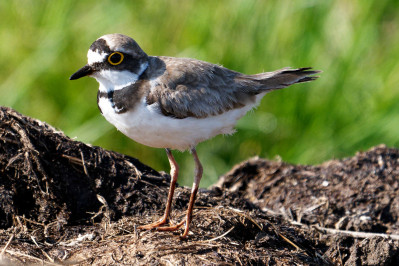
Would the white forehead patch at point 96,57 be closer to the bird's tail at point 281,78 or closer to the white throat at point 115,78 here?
the white throat at point 115,78

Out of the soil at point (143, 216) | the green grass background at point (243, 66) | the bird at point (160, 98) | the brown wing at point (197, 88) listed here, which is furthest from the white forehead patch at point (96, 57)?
the green grass background at point (243, 66)

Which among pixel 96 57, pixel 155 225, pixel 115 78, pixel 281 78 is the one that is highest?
pixel 281 78

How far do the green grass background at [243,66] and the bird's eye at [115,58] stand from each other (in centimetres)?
361

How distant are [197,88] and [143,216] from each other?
1.14 m

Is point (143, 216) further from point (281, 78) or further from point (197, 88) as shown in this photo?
point (281, 78)

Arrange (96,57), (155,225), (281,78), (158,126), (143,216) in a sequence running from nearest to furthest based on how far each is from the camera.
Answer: (158,126) → (96,57) → (155,225) → (143,216) → (281,78)

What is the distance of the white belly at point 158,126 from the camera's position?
4.54 m

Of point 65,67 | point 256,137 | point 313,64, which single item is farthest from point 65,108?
point 313,64

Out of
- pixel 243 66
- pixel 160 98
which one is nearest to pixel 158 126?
pixel 160 98

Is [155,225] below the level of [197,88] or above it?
below

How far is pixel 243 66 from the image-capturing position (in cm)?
858

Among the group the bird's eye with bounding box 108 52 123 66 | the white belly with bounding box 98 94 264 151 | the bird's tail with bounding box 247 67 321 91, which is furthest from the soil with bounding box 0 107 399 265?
the bird's tail with bounding box 247 67 321 91

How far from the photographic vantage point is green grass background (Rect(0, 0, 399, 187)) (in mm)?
8430

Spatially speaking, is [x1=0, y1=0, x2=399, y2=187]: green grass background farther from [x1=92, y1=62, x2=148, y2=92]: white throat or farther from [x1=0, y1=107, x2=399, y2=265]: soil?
[x1=92, y1=62, x2=148, y2=92]: white throat
